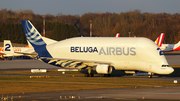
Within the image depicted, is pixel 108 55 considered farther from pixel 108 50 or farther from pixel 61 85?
pixel 61 85

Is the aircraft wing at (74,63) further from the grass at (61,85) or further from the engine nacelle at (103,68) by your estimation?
the grass at (61,85)

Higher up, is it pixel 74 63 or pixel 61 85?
pixel 74 63

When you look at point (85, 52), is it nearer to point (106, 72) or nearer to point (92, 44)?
point (92, 44)

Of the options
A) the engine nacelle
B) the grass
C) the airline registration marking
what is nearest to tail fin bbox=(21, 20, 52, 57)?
the airline registration marking

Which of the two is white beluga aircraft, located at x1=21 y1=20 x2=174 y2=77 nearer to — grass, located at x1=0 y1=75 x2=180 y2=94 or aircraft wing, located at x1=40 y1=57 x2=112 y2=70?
aircraft wing, located at x1=40 y1=57 x2=112 y2=70

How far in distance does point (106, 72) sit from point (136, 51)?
5.09 meters

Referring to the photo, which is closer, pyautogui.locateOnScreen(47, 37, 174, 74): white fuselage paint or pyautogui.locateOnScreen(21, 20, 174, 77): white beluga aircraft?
pyautogui.locateOnScreen(47, 37, 174, 74): white fuselage paint

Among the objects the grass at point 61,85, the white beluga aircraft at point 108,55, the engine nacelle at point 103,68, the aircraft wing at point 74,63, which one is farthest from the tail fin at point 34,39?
the grass at point 61,85

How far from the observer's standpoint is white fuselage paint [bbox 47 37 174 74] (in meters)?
43.2

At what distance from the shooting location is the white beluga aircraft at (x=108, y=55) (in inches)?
1706

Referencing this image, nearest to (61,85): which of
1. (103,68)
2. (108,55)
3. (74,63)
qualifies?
(103,68)

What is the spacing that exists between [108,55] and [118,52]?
156 centimetres

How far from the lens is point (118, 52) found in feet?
147

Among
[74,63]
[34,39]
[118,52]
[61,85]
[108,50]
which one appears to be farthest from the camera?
[34,39]
